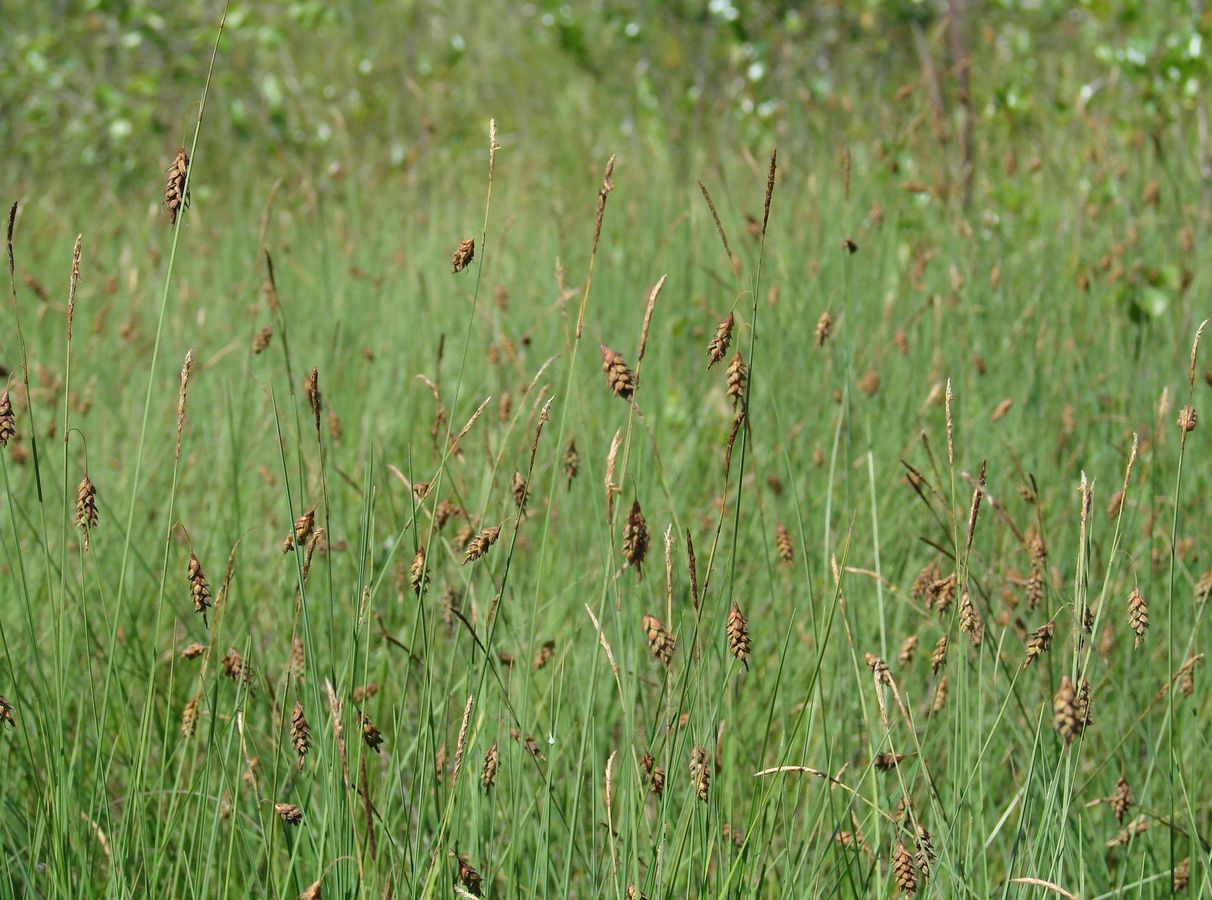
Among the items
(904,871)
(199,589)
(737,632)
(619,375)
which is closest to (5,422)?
(199,589)

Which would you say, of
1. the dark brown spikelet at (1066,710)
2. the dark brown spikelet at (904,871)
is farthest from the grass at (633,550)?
the dark brown spikelet at (1066,710)

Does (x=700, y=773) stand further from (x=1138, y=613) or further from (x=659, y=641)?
(x=1138, y=613)

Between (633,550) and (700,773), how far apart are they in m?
0.22

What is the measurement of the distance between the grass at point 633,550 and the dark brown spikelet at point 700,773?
0.01 m

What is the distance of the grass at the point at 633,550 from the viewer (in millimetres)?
1273

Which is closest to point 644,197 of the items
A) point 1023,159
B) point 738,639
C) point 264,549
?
point 1023,159

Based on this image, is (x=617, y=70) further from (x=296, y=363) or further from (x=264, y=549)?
(x=264, y=549)

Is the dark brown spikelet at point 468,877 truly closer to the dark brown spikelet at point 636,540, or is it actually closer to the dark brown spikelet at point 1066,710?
the dark brown spikelet at point 636,540

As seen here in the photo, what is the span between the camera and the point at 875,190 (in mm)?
4121

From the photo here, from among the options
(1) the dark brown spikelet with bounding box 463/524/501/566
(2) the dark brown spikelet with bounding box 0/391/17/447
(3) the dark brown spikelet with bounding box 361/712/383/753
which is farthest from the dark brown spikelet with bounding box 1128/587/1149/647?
(2) the dark brown spikelet with bounding box 0/391/17/447

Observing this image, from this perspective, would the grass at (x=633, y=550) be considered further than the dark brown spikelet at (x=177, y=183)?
Yes

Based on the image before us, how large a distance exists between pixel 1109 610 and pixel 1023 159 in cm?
304

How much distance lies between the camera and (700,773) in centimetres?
119

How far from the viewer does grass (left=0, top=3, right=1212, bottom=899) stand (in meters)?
1.27
